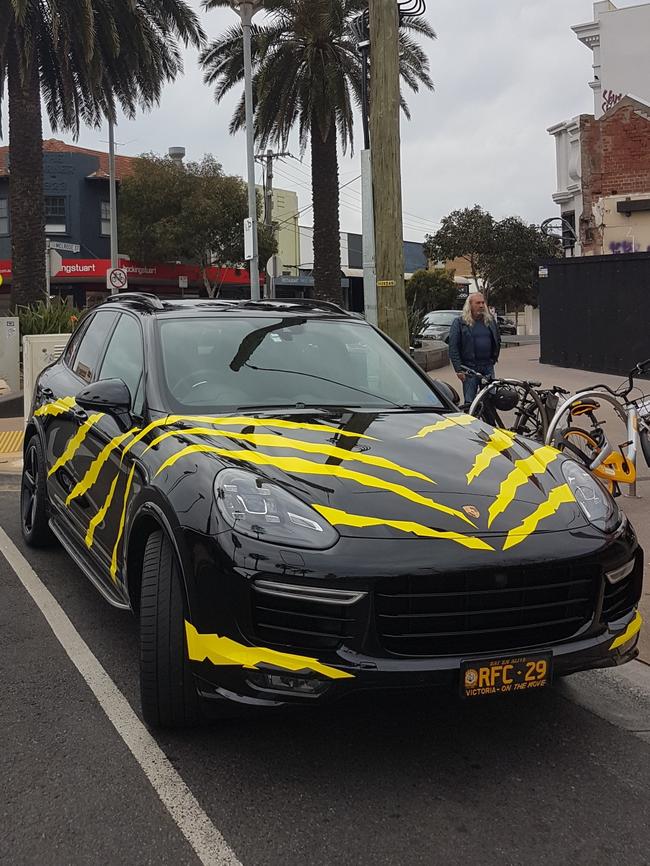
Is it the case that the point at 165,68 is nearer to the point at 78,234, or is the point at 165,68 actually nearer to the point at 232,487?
the point at 78,234

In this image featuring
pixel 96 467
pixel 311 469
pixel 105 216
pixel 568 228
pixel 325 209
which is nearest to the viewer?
pixel 311 469

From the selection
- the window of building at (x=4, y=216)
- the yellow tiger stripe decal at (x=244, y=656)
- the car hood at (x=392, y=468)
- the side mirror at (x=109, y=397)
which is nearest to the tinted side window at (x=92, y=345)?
the side mirror at (x=109, y=397)

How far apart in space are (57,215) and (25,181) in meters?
24.4

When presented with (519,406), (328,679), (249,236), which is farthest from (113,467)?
(249,236)

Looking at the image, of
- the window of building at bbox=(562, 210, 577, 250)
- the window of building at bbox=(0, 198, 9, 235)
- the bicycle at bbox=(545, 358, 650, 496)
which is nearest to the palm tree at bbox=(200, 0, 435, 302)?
the window of building at bbox=(562, 210, 577, 250)

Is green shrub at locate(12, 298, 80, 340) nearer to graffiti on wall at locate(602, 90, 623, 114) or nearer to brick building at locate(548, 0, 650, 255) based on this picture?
brick building at locate(548, 0, 650, 255)

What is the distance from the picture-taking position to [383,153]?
28.0 feet

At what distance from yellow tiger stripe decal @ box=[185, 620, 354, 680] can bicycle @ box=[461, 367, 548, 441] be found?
5649 mm

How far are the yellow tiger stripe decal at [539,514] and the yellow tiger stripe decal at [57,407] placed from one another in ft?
9.62

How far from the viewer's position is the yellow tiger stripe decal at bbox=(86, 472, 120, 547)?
4.34 meters

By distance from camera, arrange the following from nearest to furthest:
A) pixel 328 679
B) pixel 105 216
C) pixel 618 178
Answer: pixel 328 679
pixel 618 178
pixel 105 216

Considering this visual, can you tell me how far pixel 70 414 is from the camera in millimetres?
5398

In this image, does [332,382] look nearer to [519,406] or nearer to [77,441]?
[77,441]

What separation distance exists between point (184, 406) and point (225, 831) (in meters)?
1.91
